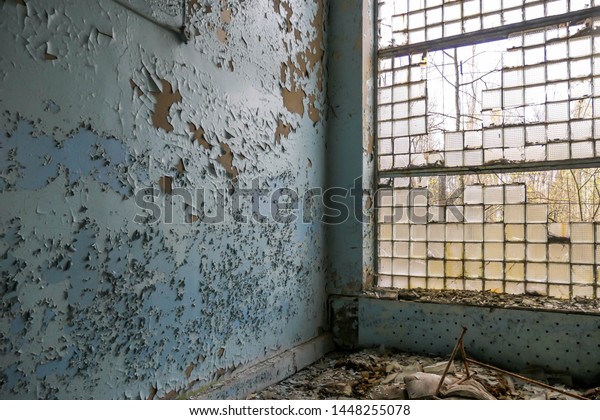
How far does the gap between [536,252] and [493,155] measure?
66 centimetres

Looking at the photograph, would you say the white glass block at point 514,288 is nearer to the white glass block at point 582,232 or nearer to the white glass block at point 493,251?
the white glass block at point 493,251

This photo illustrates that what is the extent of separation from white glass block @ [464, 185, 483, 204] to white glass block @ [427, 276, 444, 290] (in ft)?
1.82

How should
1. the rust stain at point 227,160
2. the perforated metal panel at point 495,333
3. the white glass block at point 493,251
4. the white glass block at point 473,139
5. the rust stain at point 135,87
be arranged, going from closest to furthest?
the rust stain at point 135,87, the rust stain at point 227,160, the perforated metal panel at point 495,333, the white glass block at point 493,251, the white glass block at point 473,139

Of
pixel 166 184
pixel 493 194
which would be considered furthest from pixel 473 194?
pixel 166 184

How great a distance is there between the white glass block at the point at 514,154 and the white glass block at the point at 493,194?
0.61 ft

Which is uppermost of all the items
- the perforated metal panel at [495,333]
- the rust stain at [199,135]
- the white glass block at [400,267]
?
the rust stain at [199,135]

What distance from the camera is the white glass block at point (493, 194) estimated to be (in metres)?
2.69

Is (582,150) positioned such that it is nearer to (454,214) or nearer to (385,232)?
(454,214)

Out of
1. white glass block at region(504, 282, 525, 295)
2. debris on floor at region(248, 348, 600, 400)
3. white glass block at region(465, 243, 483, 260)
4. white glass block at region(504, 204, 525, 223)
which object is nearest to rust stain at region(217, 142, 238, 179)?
debris on floor at region(248, 348, 600, 400)

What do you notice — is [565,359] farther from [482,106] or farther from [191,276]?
[191,276]

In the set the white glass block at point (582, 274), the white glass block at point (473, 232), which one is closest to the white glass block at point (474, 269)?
the white glass block at point (473, 232)

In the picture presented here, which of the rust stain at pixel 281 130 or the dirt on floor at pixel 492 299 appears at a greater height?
the rust stain at pixel 281 130

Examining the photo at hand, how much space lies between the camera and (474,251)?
2746 mm

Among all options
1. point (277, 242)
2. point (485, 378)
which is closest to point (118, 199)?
point (277, 242)
